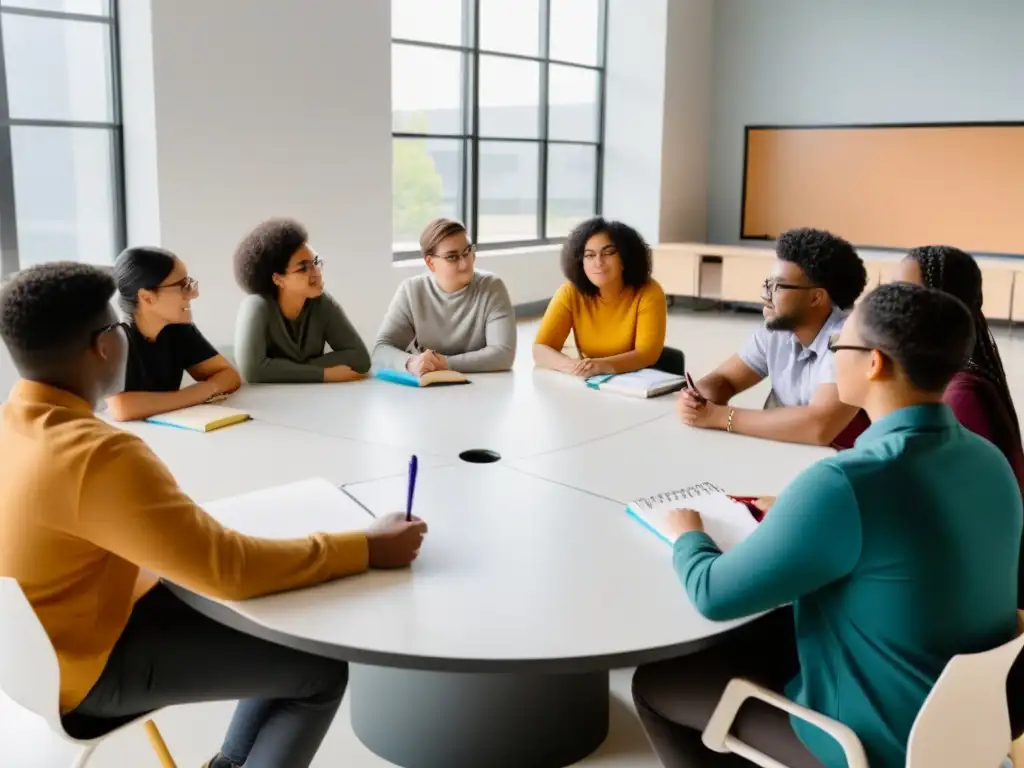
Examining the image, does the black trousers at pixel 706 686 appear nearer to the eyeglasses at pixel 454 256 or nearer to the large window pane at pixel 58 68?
the eyeglasses at pixel 454 256

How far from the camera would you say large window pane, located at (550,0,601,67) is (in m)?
8.77

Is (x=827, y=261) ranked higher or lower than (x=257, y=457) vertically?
higher

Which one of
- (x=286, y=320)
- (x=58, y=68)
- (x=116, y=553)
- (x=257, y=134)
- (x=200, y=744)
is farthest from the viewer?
(x=257, y=134)

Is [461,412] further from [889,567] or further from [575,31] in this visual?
[575,31]

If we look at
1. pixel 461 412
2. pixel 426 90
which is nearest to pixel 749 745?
pixel 461 412

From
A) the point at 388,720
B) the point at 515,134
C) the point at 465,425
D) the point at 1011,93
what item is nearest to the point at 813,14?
the point at 1011,93

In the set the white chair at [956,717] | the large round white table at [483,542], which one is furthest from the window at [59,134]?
the white chair at [956,717]

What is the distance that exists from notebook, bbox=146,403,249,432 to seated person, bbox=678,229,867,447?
1148mm

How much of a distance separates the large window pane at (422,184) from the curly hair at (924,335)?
629 cm

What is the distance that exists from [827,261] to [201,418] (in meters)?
1.65

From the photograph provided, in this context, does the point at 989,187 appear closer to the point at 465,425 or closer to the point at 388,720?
the point at 465,425

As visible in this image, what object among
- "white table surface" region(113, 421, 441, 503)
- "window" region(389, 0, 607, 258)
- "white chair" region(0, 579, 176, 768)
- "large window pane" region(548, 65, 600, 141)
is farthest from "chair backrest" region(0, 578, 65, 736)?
"large window pane" region(548, 65, 600, 141)

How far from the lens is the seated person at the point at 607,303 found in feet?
11.3

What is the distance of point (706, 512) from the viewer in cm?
184
